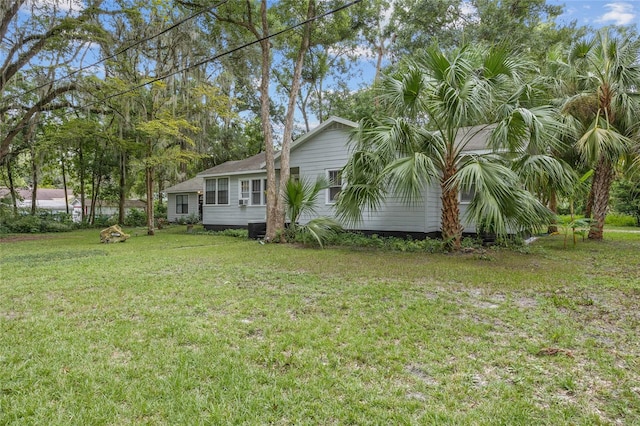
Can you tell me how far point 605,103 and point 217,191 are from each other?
14466 millimetres

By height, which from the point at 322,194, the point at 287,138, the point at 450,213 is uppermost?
the point at 287,138

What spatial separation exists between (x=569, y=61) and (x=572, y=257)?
643cm

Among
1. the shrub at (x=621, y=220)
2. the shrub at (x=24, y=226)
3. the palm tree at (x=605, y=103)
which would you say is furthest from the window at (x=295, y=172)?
the shrub at (x=621, y=220)

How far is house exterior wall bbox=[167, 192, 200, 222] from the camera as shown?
22.5 m

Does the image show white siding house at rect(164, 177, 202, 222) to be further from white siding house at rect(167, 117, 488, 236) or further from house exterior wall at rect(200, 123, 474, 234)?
house exterior wall at rect(200, 123, 474, 234)

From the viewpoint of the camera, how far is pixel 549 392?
235 cm

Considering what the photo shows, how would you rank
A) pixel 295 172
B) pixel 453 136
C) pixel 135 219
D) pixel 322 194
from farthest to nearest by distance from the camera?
pixel 135 219 → pixel 295 172 → pixel 322 194 → pixel 453 136

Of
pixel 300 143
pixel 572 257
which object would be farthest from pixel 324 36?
pixel 572 257

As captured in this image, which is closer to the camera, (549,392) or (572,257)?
(549,392)

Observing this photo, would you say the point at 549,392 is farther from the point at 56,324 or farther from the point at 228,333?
the point at 56,324

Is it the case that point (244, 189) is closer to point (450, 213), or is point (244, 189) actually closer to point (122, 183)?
point (122, 183)

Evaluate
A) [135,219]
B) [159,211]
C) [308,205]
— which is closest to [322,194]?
[308,205]

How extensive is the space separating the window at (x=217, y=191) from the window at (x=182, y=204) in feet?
21.7

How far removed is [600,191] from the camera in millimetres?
10055
